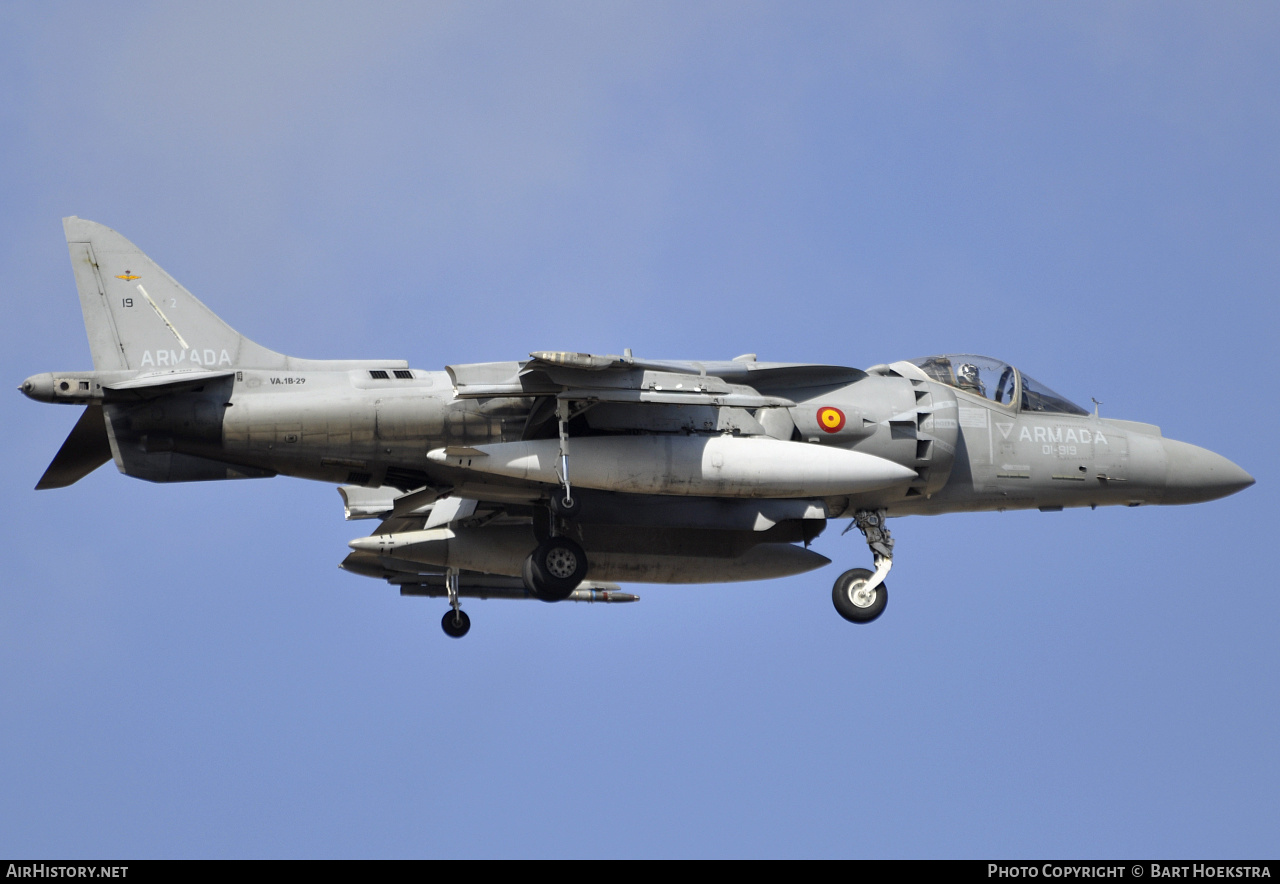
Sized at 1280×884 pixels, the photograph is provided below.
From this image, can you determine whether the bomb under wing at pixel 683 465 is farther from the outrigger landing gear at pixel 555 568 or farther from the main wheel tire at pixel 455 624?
the main wheel tire at pixel 455 624

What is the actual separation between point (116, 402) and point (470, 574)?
9.29 metres

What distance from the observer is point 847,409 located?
21.6 meters

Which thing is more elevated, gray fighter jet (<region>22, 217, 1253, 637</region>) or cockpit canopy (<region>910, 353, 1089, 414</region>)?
cockpit canopy (<region>910, 353, 1089, 414</region>)

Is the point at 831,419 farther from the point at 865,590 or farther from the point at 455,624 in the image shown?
the point at 455,624

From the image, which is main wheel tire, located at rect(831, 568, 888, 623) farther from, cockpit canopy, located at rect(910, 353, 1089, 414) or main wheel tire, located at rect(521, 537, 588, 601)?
main wheel tire, located at rect(521, 537, 588, 601)

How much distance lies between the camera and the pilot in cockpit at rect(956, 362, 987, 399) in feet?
75.8

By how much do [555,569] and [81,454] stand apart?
681cm

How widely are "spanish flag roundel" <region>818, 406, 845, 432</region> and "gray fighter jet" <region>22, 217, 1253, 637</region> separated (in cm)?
3

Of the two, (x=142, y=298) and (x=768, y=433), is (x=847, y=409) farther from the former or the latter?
(x=142, y=298)

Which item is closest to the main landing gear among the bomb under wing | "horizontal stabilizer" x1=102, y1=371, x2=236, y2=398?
the bomb under wing

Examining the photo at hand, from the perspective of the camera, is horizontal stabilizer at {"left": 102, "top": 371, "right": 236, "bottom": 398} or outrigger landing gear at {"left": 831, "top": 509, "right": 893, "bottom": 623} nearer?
horizontal stabilizer at {"left": 102, "top": 371, "right": 236, "bottom": 398}

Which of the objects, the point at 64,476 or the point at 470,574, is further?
the point at 470,574
